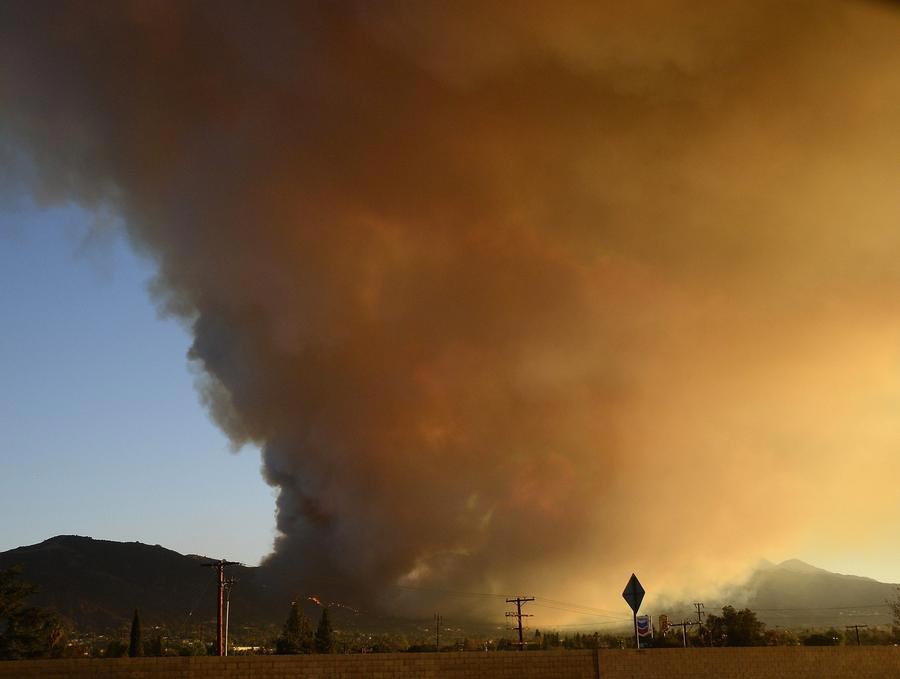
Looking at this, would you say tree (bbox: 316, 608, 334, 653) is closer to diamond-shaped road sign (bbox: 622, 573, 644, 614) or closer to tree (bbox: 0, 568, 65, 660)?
tree (bbox: 0, 568, 65, 660)

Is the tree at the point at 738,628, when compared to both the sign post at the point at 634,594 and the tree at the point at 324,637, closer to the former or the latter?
the tree at the point at 324,637

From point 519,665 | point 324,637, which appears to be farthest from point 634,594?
point 324,637

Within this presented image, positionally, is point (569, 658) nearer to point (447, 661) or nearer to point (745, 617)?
point (447, 661)

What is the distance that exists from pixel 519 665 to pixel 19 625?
152 ft

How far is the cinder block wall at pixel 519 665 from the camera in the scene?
21094mm

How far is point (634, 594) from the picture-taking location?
23.9 m

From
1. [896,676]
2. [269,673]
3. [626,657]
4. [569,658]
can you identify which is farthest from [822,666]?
[269,673]

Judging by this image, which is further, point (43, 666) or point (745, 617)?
point (745, 617)

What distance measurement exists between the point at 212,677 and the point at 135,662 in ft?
6.01

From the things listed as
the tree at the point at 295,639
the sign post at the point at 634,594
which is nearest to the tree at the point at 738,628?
the tree at the point at 295,639

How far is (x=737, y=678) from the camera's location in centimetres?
2612

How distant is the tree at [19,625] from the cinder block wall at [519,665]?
42.0m

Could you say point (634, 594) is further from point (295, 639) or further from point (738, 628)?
point (738, 628)

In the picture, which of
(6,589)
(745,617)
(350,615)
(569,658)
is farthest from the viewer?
(350,615)
